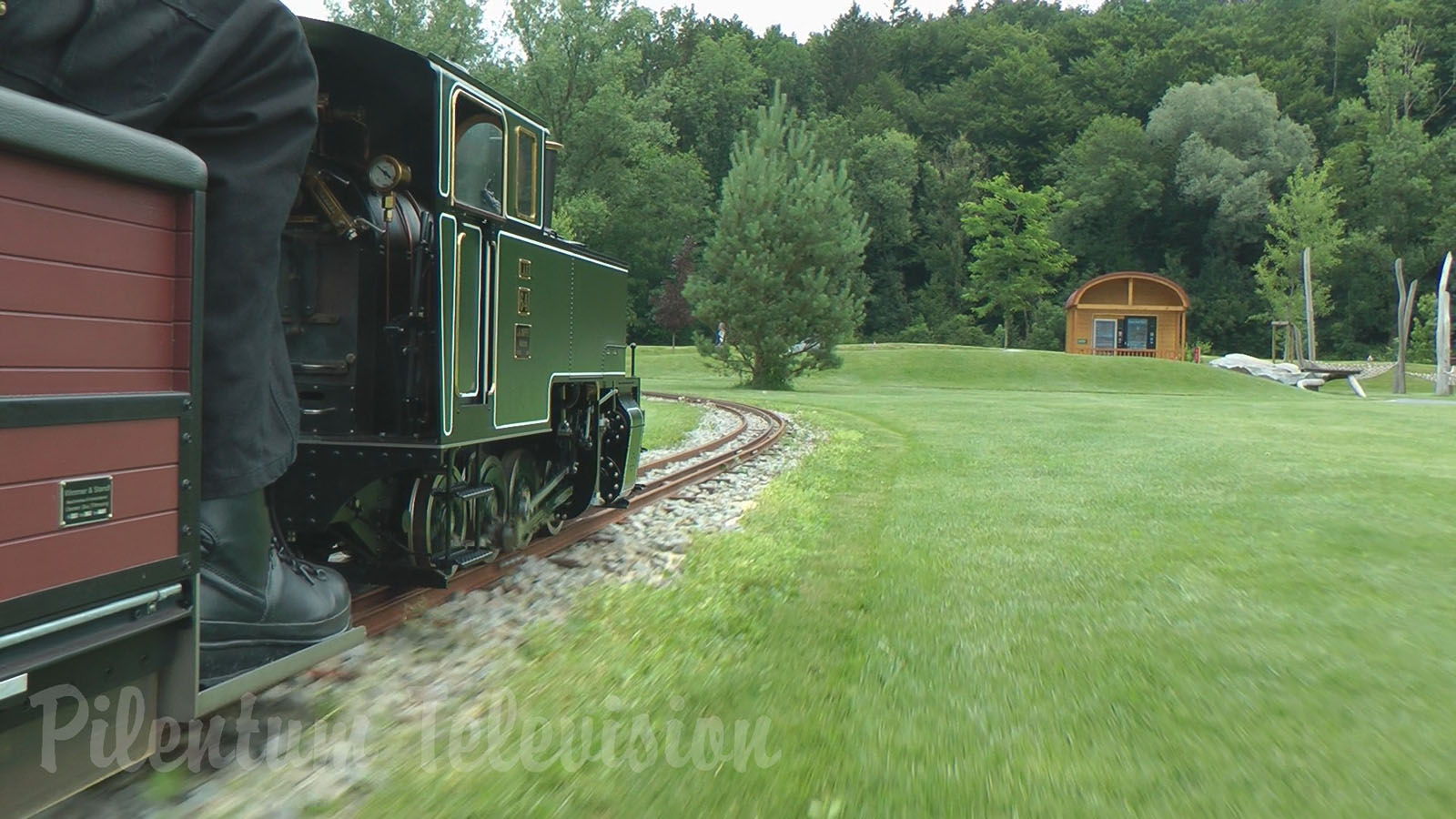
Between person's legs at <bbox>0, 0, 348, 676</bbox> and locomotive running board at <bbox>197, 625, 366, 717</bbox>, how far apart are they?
104mm

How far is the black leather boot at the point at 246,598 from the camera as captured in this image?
3.09 meters

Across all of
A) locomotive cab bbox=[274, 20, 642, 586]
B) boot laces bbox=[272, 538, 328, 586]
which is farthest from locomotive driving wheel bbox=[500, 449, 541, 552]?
boot laces bbox=[272, 538, 328, 586]

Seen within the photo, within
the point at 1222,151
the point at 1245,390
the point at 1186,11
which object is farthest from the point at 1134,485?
the point at 1186,11

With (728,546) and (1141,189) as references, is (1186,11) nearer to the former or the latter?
(1141,189)

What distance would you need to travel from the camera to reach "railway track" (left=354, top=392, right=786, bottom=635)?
4.87 m

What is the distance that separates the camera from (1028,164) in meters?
76.2

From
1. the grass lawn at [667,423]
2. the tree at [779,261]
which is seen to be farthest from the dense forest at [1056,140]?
the grass lawn at [667,423]

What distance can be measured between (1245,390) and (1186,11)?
74155 millimetres

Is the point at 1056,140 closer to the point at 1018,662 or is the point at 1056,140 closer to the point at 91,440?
the point at 1018,662

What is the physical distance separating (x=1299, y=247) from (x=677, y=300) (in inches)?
1337

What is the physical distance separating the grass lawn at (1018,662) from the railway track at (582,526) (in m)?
0.79

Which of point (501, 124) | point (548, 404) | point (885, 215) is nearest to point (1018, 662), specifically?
point (548, 404)

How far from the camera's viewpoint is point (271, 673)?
126 inches

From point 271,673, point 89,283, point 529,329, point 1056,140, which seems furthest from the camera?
point 1056,140
